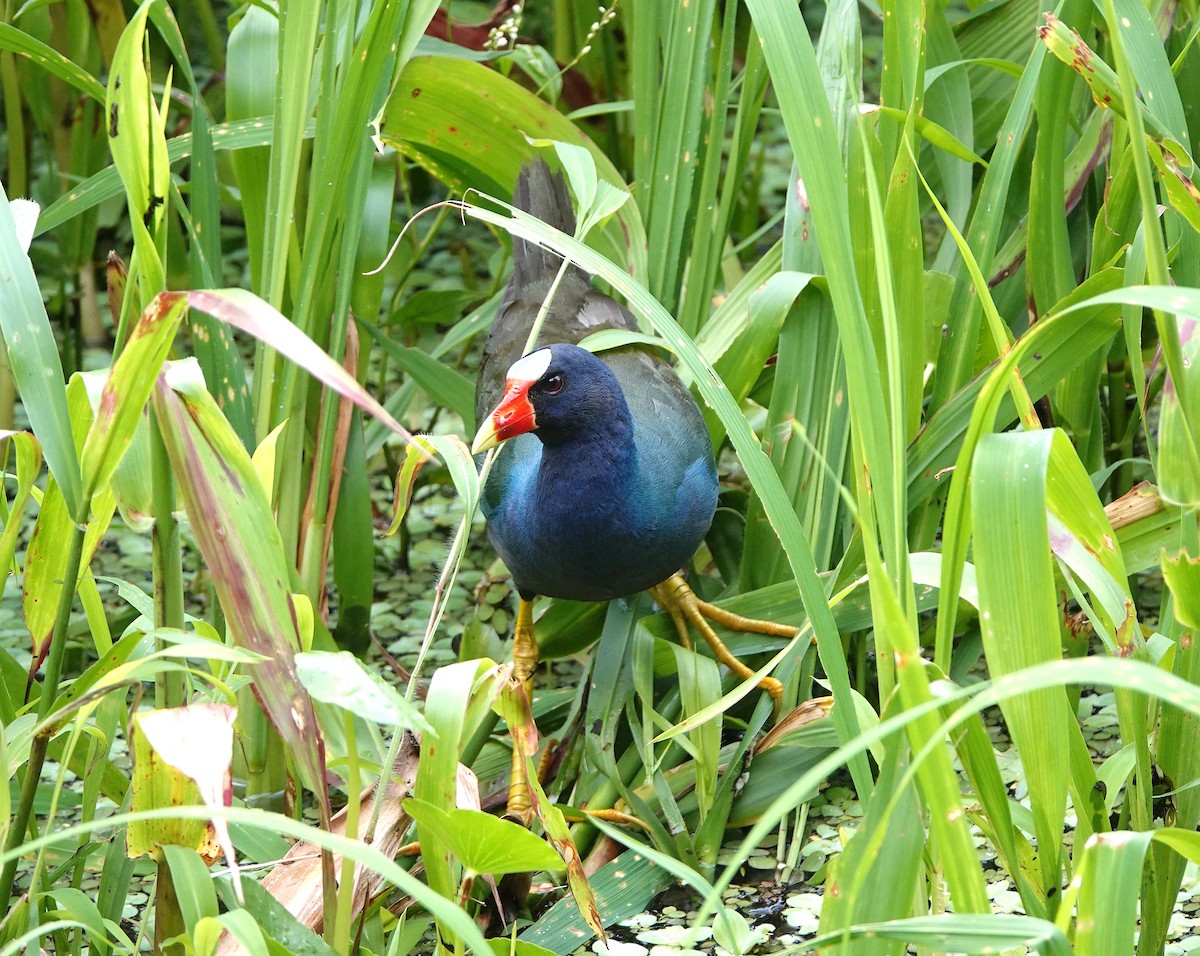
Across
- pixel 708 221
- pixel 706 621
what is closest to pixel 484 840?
pixel 706 621

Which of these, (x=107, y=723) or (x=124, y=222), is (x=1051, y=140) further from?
(x=124, y=222)

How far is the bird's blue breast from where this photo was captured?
1.53 m

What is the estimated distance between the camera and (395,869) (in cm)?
77

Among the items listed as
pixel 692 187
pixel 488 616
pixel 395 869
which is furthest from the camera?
pixel 488 616

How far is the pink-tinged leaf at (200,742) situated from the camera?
2.51ft

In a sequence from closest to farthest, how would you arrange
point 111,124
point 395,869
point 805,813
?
point 395,869, point 111,124, point 805,813

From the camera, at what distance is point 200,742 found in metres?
0.79

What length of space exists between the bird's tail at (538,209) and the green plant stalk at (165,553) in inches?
35.7

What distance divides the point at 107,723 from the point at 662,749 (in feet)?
2.09

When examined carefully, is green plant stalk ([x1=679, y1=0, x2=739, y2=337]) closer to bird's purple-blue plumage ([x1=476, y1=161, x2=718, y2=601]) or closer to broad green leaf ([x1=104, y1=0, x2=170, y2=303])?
bird's purple-blue plumage ([x1=476, y1=161, x2=718, y2=601])

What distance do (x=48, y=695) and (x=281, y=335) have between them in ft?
1.39

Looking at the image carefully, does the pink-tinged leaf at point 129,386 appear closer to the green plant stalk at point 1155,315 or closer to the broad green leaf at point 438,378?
the green plant stalk at point 1155,315

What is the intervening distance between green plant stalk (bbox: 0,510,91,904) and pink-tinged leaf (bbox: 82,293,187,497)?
0.04m

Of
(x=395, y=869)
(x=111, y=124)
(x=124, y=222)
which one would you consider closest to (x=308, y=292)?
(x=111, y=124)
